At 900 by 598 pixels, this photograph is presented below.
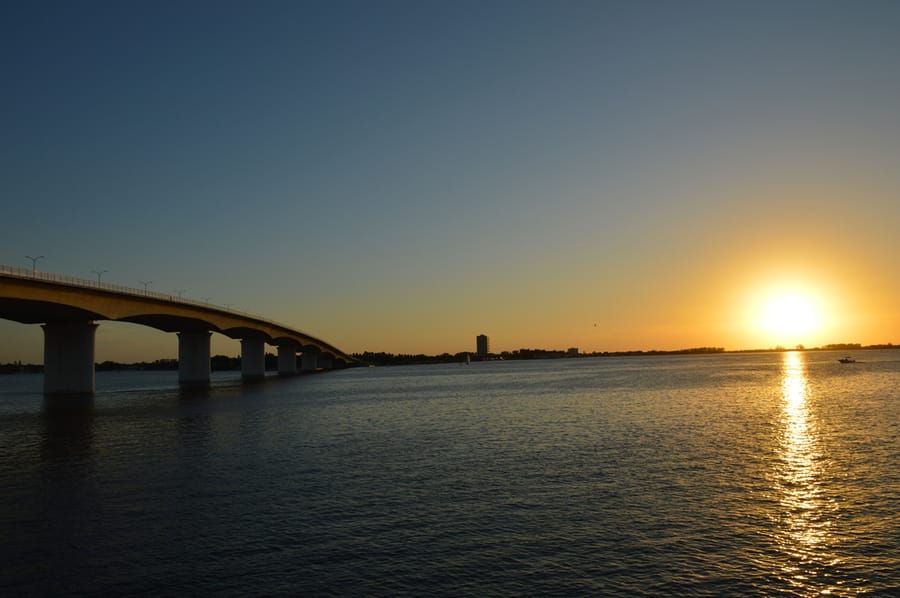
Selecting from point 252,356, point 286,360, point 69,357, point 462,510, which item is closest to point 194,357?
point 252,356

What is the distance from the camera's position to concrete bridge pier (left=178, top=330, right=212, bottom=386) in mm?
128000

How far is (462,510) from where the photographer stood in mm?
22281

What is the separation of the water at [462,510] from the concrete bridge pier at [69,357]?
138 feet

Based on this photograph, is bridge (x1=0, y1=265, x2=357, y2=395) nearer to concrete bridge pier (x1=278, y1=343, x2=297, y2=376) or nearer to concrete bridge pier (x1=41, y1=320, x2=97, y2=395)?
concrete bridge pier (x1=41, y1=320, x2=97, y2=395)

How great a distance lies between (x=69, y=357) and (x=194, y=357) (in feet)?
141

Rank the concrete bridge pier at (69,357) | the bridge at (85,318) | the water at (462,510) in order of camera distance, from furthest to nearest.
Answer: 1. the concrete bridge pier at (69,357)
2. the bridge at (85,318)
3. the water at (462,510)

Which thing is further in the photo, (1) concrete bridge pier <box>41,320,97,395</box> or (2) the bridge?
(1) concrete bridge pier <box>41,320,97,395</box>

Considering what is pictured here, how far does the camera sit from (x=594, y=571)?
1620 centimetres

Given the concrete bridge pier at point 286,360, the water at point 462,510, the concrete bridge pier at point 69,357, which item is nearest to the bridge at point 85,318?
the concrete bridge pier at point 69,357

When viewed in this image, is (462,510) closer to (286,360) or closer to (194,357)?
(194,357)

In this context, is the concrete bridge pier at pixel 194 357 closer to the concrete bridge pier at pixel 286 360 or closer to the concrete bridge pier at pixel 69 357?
the concrete bridge pier at pixel 69 357

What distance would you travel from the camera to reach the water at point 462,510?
15914 millimetres

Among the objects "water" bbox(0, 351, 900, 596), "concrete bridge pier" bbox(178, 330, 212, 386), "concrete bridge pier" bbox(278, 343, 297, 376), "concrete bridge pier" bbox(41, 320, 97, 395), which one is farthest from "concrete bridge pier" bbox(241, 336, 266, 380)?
"water" bbox(0, 351, 900, 596)

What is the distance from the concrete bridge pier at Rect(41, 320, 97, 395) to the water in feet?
138
